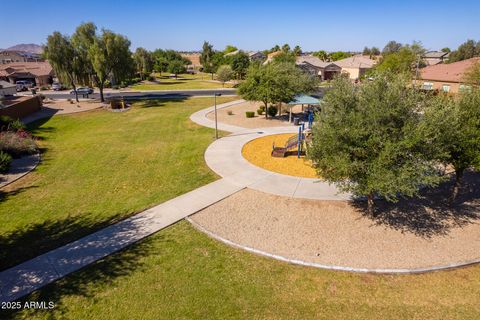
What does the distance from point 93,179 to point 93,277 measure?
8.70 metres

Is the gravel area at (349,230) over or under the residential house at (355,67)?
under

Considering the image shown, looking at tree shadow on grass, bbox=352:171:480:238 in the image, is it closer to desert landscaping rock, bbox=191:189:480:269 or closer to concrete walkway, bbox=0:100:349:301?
desert landscaping rock, bbox=191:189:480:269

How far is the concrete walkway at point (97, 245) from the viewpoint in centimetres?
881

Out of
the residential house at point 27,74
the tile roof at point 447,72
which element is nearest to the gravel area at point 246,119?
the tile roof at point 447,72

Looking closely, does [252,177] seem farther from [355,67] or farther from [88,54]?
[355,67]

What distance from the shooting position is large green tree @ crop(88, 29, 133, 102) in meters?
35.6

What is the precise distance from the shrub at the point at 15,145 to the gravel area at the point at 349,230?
1541 centimetres

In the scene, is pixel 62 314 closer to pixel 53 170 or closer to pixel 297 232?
pixel 297 232

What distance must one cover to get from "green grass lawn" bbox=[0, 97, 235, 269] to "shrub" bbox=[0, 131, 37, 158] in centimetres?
111

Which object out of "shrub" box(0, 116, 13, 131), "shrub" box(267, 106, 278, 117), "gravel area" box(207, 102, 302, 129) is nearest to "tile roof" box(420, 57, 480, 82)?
"gravel area" box(207, 102, 302, 129)

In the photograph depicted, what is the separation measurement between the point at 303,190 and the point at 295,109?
23396mm

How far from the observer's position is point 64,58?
121 feet

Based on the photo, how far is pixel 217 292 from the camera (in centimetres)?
855

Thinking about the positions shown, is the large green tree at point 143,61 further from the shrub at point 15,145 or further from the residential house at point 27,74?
the shrub at point 15,145
